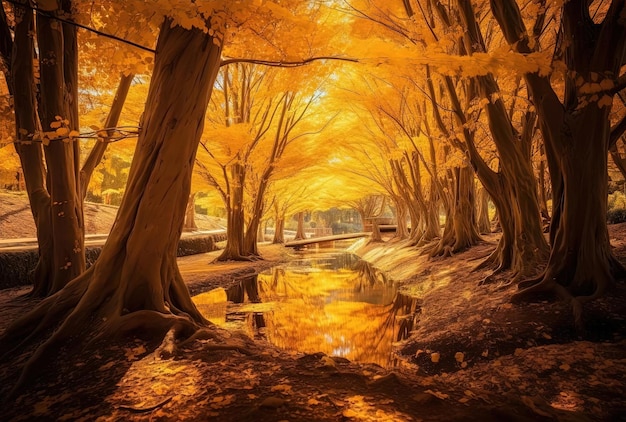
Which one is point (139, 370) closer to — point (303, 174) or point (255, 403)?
point (255, 403)

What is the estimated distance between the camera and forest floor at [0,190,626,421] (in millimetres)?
2477

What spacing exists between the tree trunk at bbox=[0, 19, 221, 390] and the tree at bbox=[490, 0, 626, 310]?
4.49 m

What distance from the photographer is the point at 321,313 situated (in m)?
7.91

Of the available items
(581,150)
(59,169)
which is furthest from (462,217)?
(59,169)

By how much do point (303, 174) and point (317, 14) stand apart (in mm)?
14463

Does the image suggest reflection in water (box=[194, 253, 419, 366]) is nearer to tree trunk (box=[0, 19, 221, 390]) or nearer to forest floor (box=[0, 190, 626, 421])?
forest floor (box=[0, 190, 626, 421])

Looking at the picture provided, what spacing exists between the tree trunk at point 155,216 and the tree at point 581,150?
14.7 ft

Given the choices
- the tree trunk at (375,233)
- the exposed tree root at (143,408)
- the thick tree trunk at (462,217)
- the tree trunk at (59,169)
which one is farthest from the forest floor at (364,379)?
the tree trunk at (375,233)

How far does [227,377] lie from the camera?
3.04 metres

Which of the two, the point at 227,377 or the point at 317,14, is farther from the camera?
the point at 317,14

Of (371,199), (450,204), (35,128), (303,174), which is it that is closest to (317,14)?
(450,204)

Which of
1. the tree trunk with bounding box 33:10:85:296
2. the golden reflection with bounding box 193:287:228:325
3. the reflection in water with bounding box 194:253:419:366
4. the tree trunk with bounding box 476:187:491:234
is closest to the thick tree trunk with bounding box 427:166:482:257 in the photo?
the reflection in water with bounding box 194:253:419:366

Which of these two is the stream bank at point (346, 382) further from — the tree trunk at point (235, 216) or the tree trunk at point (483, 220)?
the tree trunk at point (483, 220)

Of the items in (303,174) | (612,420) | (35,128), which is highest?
(303,174)
